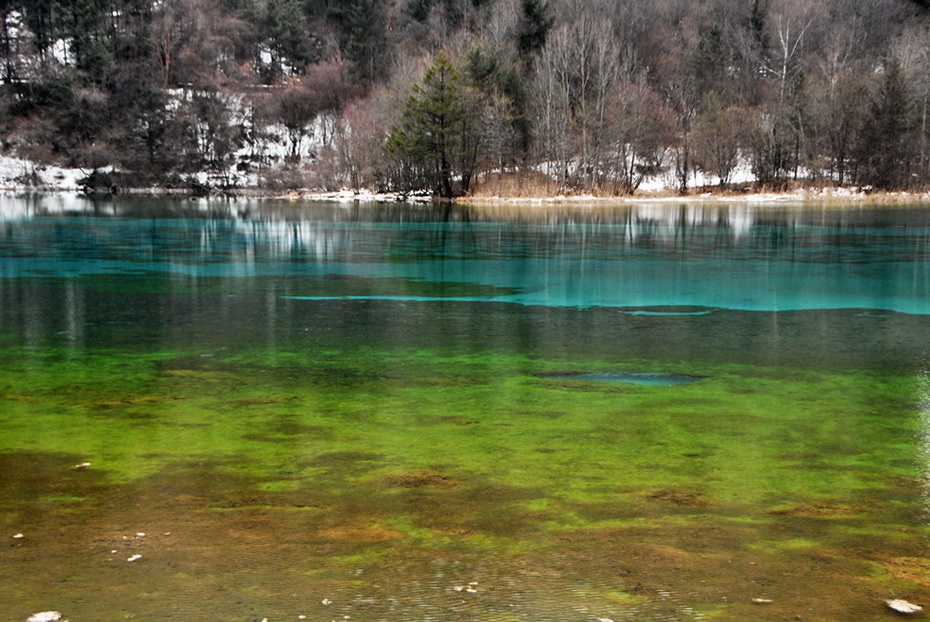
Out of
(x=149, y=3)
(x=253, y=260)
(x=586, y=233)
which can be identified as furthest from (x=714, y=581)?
(x=149, y=3)

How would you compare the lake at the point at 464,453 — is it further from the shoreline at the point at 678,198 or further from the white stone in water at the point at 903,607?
the shoreline at the point at 678,198

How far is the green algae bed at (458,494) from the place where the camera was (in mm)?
3199

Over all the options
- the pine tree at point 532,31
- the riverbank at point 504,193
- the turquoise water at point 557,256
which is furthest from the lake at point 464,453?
the pine tree at point 532,31

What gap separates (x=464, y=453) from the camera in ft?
15.9

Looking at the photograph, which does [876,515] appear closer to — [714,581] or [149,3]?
[714,581]

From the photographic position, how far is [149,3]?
238 ft

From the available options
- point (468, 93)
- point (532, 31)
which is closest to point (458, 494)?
point (468, 93)

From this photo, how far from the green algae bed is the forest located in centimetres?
3894

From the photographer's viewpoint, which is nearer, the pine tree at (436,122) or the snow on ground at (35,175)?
Result: the pine tree at (436,122)

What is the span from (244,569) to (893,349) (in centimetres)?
622

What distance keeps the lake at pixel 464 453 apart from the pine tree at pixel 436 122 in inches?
1402

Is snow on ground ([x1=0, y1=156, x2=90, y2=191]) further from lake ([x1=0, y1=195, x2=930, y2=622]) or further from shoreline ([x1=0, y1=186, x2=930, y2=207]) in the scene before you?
lake ([x1=0, y1=195, x2=930, y2=622])

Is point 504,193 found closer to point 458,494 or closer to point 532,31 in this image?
point 532,31

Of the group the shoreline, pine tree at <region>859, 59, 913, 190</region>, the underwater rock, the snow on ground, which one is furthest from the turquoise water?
the snow on ground
